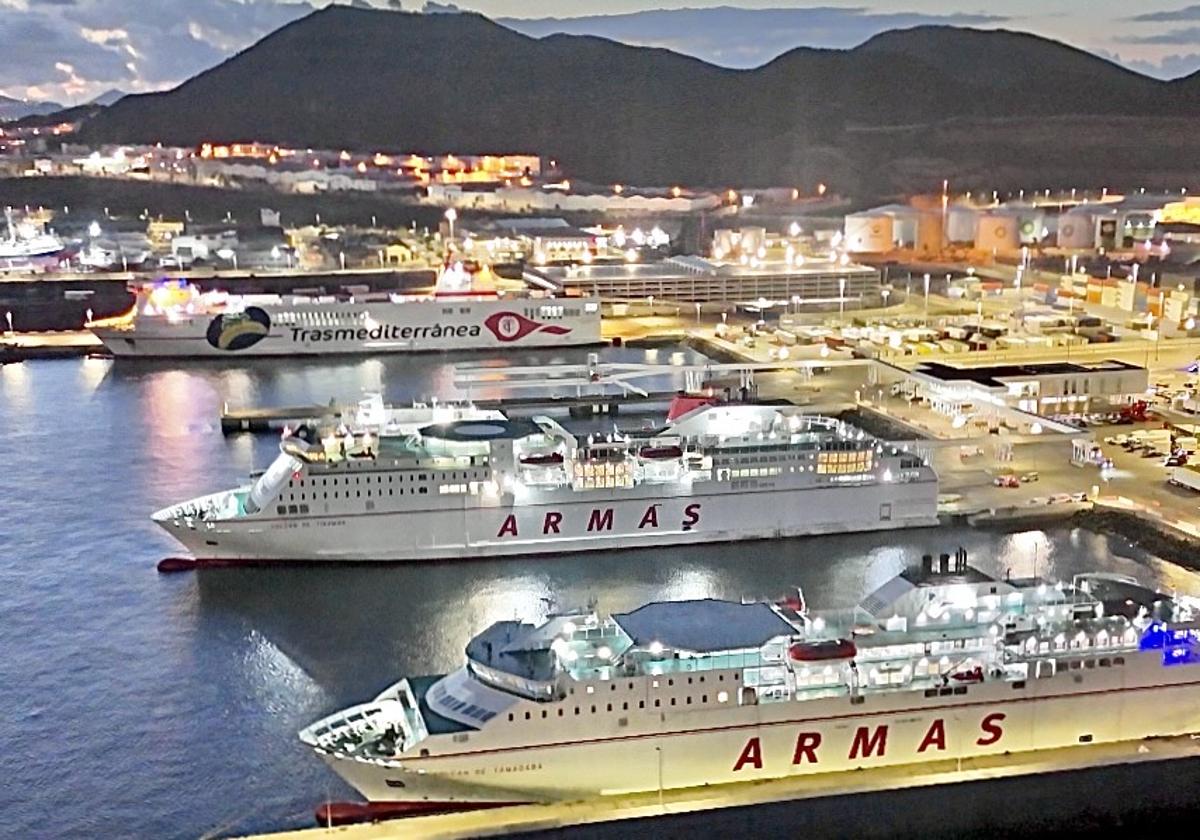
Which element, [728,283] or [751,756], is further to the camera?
[728,283]

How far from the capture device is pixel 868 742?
6.36 m

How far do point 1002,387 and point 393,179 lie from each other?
35.3 metres

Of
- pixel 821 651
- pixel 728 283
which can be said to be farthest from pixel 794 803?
pixel 728 283

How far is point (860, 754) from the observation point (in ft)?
20.9

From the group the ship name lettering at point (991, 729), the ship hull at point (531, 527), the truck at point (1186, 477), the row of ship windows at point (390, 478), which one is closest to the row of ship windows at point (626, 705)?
the ship name lettering at point (991, 729)

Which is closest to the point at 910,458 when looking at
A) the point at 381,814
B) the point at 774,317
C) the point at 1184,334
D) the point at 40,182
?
the point at 381,814

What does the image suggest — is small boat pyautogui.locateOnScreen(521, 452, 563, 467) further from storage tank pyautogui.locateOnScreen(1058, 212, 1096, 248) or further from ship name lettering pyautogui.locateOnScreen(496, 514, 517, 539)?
storage tank pyautogui.locateOnScreen(1058, 212, 1096, 248)

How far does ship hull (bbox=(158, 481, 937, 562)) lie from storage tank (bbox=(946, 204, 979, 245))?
74.1ft

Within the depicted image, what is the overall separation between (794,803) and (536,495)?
190 inches

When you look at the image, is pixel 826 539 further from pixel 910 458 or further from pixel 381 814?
pixel 381 814

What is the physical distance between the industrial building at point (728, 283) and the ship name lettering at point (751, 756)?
19151 millimetres

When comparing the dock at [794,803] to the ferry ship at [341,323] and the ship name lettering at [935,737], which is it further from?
the ferry ship at [341,323]

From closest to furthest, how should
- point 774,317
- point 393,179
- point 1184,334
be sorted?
point 1184,334 → point 774,317 → point 393,179

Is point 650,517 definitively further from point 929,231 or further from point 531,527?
point 929,231
